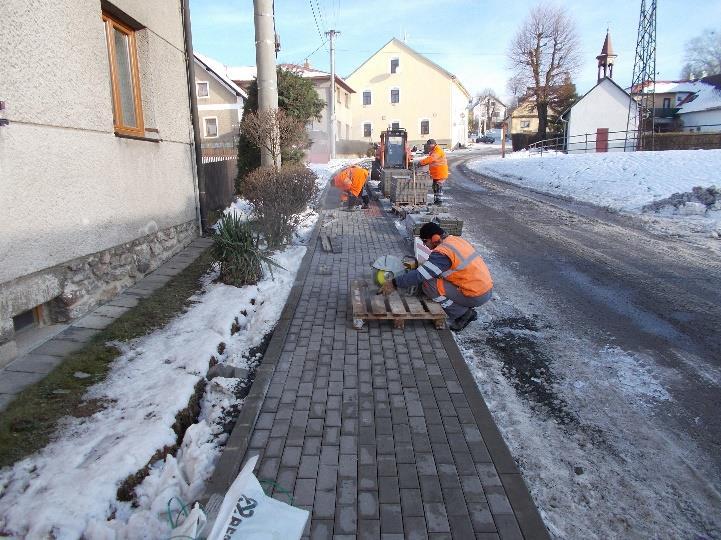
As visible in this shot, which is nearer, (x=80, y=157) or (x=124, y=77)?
(x=80, y=157)

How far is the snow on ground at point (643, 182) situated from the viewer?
12.8 meters

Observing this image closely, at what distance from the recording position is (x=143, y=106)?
24.2 ft

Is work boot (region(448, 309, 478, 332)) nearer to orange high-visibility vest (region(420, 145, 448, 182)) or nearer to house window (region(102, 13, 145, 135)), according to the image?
house window (region(102, 13, 145, 135))

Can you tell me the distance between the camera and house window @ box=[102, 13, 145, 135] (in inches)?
258

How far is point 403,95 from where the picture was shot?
5631cm

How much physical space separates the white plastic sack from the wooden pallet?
10.2 ft

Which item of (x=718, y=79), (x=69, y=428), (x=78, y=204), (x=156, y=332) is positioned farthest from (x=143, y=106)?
(x=718, y=79)

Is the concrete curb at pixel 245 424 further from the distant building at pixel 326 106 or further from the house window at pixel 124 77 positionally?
the distant building at pixel 326 106

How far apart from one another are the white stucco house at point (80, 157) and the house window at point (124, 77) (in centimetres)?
1

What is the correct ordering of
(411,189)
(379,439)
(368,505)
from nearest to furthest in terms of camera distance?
1. (368,505)
2. (379,439)
3. (411,189)

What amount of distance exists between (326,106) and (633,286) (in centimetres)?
3149

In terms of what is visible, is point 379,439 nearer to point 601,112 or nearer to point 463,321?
point 463,321

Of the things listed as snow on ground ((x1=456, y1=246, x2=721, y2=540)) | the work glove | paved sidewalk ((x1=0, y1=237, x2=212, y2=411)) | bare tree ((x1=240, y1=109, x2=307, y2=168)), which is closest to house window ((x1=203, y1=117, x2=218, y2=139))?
bare tree ((x1=240, y1=109, x2=307, y2=168))

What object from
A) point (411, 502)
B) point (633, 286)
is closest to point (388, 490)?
point (411, 502)
